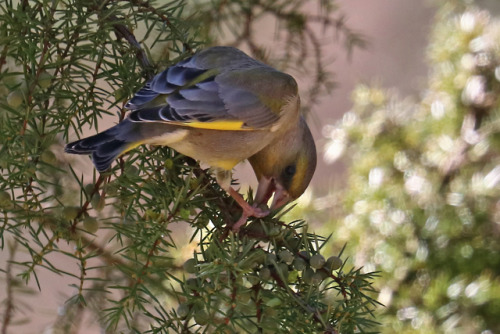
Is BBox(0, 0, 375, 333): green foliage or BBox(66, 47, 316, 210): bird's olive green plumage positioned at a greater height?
BBox(66, 47, 316, 210): bird's olive green plumage

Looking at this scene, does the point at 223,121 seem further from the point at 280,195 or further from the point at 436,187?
the point at 436,187

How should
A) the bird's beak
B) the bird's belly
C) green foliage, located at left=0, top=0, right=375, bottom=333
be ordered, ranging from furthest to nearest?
the bird's beak < the bird's belly < green foliage, located at left=0, top=0, right=375, bottom=333

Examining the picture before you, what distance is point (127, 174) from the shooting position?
796 mm

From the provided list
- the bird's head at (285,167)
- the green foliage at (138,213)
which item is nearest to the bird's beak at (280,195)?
the bird's head at (285,167)

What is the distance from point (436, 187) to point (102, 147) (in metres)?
0.74

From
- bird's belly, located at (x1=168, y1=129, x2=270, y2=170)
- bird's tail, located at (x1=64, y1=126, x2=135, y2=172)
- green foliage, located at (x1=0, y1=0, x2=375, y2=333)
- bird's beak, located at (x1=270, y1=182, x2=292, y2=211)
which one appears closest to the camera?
green foliage, located at (x1=0, y1=0, x2=375, y2=333)

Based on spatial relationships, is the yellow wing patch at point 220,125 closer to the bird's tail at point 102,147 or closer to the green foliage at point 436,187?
the bird's tail at point 102,147

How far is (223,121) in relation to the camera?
1053 mm

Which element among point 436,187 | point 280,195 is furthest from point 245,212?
point 436,187

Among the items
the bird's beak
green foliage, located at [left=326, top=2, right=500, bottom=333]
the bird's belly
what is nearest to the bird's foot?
the bird's belly

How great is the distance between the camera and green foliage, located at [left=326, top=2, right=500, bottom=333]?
1.25m

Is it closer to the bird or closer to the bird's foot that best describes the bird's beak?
the bird

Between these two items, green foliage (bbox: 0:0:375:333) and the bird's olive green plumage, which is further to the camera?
the bird's olive green plumage

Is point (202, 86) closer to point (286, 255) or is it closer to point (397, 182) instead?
point (286, 255)
